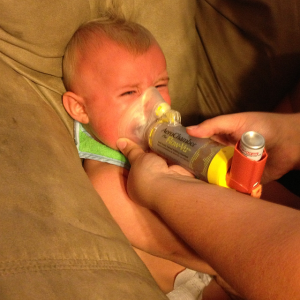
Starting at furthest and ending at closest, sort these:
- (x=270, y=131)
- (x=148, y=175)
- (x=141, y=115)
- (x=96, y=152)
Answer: (x=96, y=152) → (x=141, y=115) → (x=270, y=131) → (x=148, y=175)

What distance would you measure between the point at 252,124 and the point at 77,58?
0.60 meters

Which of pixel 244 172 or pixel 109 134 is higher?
pixel 244 172

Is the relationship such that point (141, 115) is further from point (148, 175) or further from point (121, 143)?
point (148, 175)

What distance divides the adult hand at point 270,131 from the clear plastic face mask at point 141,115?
0.21m

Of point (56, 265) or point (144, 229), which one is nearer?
point (56, 265)

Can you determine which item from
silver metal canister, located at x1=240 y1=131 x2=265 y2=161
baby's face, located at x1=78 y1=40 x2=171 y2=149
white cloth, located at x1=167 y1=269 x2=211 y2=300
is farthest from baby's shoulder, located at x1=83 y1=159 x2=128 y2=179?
silver metal canister, located at x1=240 y1=131 x2=265 y2=161

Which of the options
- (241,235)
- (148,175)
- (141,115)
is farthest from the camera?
(141,115)

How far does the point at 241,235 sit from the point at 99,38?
781mm

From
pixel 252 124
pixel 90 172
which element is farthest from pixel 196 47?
pixel 90 172

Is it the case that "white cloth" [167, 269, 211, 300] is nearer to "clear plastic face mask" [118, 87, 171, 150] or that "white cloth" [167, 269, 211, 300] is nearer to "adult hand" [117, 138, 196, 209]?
"adult hand" [117, 138, 196, 209]

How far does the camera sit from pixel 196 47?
126cm

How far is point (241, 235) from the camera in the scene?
481 millimetres

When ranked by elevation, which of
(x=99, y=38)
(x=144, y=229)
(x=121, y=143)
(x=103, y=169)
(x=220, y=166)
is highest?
(x=99, y=38)

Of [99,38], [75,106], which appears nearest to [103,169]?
[75,106]
